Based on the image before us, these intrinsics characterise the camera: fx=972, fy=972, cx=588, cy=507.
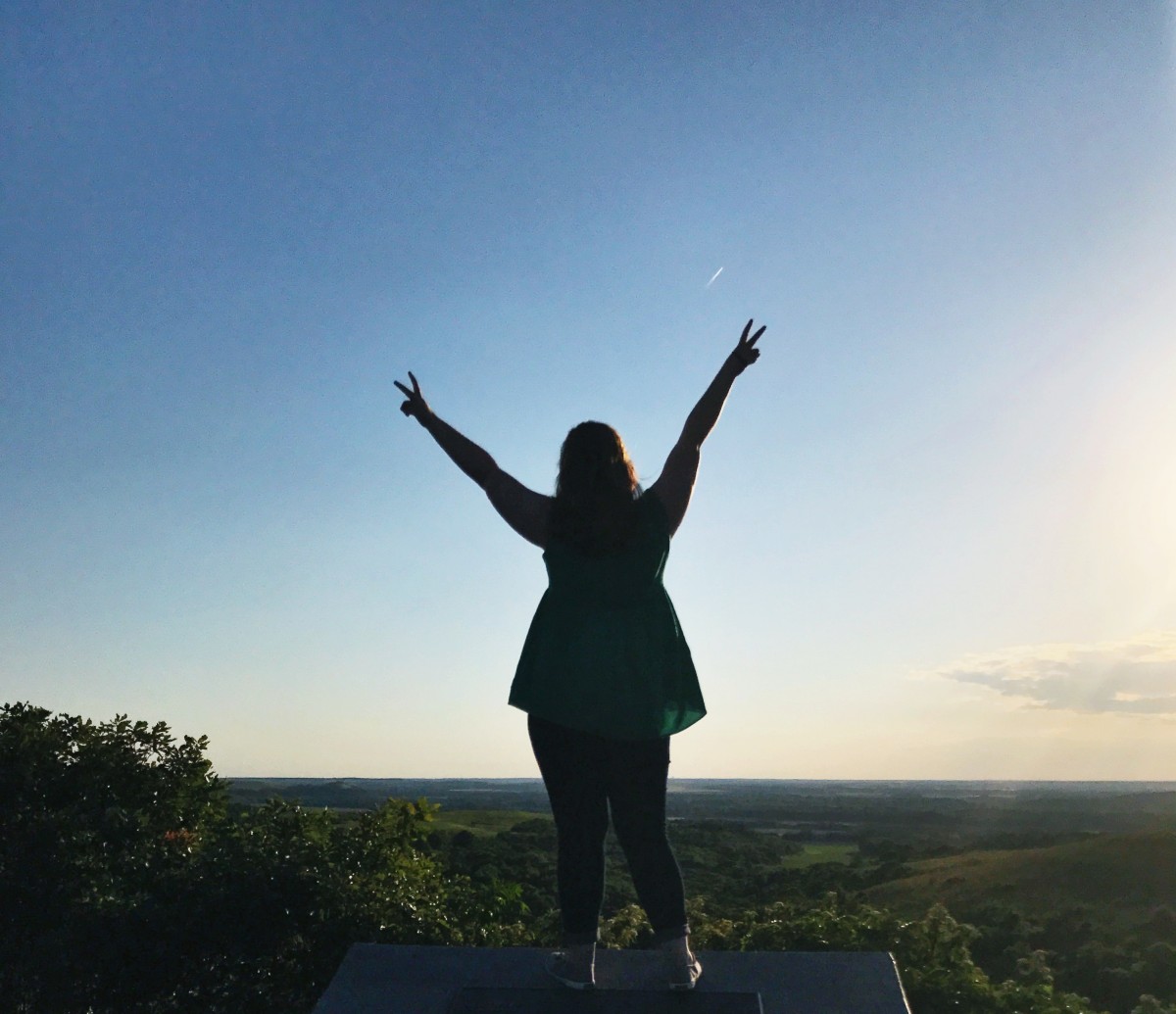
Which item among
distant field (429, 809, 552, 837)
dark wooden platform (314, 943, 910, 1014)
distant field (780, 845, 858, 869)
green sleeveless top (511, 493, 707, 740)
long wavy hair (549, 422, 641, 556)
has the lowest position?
dark wooden platform (314, 943, 910, 1014)

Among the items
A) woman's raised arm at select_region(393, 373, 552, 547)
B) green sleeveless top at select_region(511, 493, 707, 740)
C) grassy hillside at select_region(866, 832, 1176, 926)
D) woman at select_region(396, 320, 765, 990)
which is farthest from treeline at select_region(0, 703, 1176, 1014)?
woman's raised arm at select_region(393, 373, 552, 547)

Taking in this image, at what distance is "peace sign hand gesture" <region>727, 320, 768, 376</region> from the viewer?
3844 millimetres

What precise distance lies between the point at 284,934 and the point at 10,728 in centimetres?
278

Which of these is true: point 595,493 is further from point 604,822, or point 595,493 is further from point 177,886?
point 177,886

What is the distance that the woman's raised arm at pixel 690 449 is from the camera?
374cm

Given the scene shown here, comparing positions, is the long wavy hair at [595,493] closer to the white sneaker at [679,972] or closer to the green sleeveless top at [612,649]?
the green sleeveless top at [612,649]

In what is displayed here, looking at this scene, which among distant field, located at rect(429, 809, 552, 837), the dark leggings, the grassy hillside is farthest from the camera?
distant field, located at rect(429, 809, 552, 837)

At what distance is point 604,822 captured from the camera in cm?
341

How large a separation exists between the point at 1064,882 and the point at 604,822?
208 inches

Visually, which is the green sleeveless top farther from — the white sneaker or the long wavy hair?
the white sneaker

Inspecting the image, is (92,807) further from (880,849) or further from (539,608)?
(880,849)

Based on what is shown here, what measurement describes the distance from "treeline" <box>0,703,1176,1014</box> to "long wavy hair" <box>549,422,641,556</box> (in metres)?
2.53

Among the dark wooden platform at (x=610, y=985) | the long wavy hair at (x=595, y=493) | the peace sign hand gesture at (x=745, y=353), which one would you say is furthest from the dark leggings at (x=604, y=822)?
the peace sign hand gesture at (x=745, y=353)

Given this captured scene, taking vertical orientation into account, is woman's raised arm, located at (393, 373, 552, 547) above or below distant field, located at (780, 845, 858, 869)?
above
